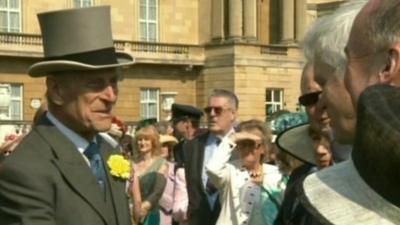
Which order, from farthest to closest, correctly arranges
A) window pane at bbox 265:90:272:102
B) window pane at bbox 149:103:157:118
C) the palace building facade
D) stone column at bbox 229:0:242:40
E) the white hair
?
window pane at bbox 265:90:272:102
stone column at bbox 229:0:242:40
window pane at bbox 149:103:157:118
the palace building facade
the white hair

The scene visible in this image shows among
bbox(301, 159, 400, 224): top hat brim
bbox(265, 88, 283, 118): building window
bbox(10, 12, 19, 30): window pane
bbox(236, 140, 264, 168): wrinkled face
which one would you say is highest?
bbox(10, 12, 19, 30): window pane

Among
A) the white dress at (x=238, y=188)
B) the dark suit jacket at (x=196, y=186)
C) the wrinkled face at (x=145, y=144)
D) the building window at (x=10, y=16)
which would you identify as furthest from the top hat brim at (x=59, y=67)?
the building window at (x=10, y=16)

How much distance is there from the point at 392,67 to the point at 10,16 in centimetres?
3862

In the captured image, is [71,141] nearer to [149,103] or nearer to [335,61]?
[335,61]

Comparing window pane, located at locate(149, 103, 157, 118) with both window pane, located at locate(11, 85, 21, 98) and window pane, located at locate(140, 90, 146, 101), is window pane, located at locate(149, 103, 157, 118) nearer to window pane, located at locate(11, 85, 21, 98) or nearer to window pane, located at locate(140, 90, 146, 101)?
window pane, located at locate(140, 90, 146, 101)

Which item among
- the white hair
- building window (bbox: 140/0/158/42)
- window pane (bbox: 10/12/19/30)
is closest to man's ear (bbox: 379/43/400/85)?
the white hair

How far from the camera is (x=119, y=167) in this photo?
16.3 ft

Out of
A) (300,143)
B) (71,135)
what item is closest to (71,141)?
(71,135)

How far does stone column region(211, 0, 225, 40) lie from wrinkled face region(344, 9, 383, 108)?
140 ft

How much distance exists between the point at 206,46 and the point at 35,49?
30.6 ft

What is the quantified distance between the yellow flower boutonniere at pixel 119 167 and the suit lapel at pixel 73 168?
215 mm

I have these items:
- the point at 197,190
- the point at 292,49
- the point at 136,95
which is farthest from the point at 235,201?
the point at 292,49

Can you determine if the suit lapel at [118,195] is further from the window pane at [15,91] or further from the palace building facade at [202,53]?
the palace building facade at [202,53]

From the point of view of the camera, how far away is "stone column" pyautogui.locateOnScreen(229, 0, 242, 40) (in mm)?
44312
